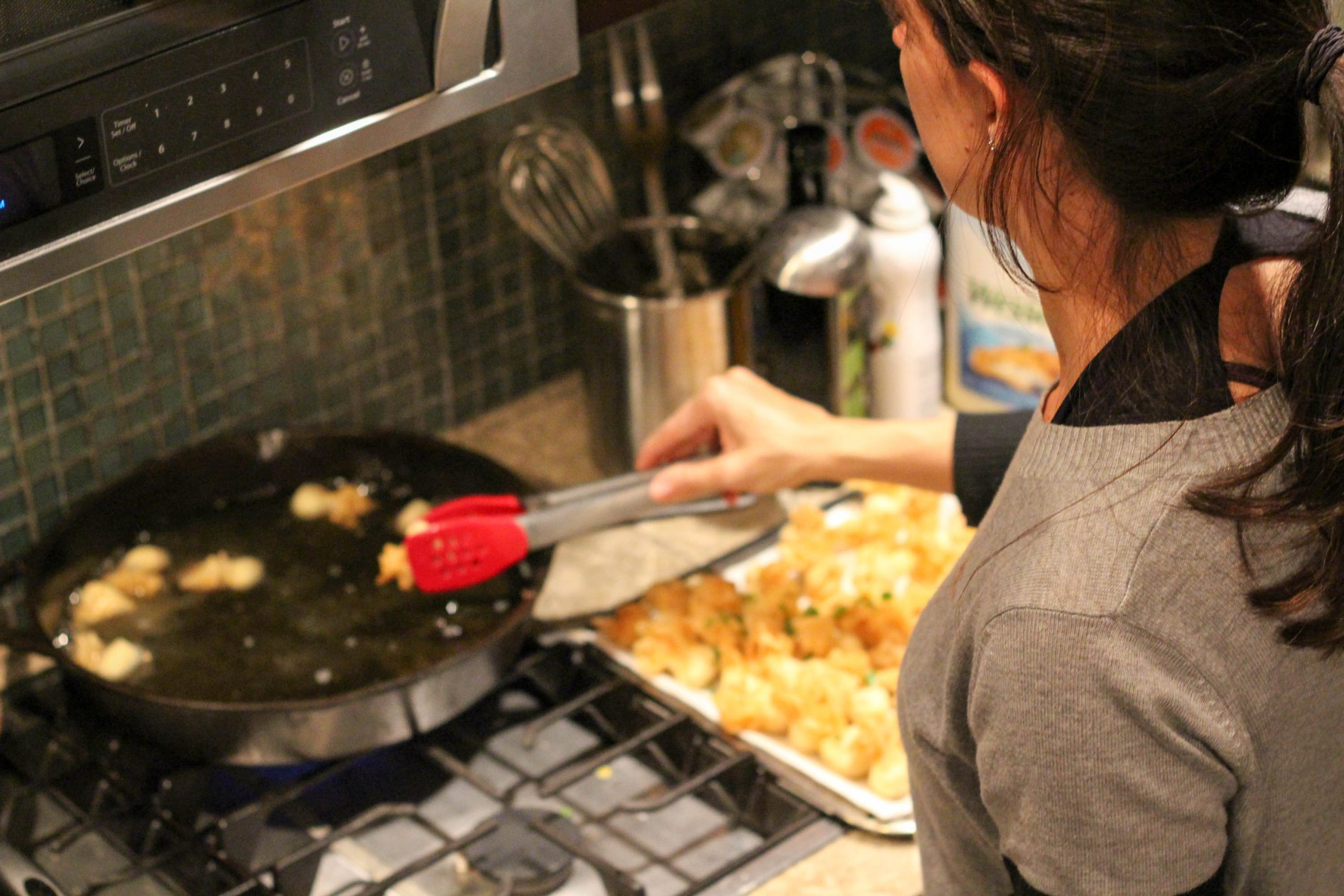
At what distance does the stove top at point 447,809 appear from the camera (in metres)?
1.00

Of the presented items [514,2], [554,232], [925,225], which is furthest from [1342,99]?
[554,232]

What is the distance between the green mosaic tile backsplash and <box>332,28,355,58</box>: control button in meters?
0.51

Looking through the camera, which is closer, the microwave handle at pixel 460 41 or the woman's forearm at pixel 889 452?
the microwave handle at pixel 460 41

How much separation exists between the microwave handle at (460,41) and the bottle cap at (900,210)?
0.64 metres

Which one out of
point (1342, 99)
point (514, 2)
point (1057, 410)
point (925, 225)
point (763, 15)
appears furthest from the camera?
point (763, 15)

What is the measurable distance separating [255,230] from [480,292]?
0.26 metres

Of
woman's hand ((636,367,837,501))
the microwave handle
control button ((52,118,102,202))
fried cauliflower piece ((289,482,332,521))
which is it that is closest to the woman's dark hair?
the microwave handle

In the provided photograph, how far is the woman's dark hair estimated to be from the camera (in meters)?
0.59

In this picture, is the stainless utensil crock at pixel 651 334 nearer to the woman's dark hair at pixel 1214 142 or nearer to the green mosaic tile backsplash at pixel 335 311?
the green mosaic tile backsplash at pixel 335 311

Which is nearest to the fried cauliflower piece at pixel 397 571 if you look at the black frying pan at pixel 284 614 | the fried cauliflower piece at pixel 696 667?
the black frying pan at pixel 284 614

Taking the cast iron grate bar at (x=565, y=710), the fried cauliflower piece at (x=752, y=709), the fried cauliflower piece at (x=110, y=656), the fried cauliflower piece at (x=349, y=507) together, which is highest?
the fried cauliflower piece at (x=349, y=507)

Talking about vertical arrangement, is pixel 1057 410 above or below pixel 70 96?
below

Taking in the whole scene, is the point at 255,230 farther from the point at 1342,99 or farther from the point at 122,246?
the point at 1342,99

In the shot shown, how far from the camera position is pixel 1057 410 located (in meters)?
0.70
